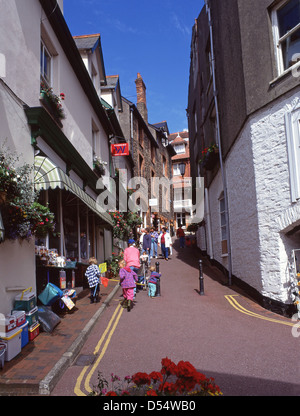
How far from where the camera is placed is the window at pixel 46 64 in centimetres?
848

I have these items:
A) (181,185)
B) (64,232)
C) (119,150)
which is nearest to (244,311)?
(64,232)

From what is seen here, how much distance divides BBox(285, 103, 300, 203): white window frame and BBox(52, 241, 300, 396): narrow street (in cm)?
298

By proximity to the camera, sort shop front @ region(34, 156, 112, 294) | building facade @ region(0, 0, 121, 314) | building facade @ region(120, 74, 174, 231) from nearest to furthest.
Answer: building facade @ region(0, 0, 121, 314)
shop front @ region(34, 156, 112, 294)
building facade @ region(120, 74, 174, 231)

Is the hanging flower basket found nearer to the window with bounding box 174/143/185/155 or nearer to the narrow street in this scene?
the narrow street

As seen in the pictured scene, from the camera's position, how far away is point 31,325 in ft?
19.3

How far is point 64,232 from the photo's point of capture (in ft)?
30.6

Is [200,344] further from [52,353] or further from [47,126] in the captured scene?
Result: [47,126]

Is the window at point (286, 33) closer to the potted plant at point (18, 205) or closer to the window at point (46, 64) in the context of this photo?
the window at point (46, 64)

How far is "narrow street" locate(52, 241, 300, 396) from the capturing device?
445cm

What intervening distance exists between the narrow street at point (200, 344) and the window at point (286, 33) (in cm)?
626

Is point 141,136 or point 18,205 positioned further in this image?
point 141,136

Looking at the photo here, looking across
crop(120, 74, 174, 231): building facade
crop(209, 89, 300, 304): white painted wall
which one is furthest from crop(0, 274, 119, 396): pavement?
crop(120, 74, 174, 231): building facade

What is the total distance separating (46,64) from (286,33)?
6326mm

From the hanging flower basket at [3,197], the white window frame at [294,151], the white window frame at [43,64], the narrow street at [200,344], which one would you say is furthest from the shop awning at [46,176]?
the white window frame at [294,151]
